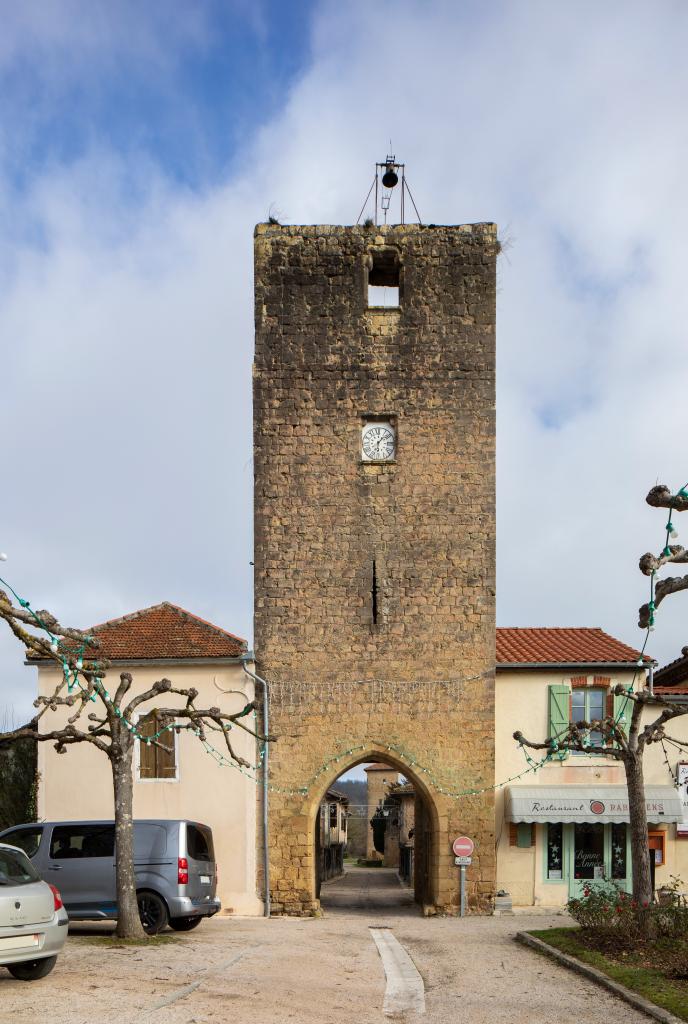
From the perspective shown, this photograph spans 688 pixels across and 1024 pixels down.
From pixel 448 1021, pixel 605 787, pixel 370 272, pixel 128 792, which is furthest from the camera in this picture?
pixel 370 272

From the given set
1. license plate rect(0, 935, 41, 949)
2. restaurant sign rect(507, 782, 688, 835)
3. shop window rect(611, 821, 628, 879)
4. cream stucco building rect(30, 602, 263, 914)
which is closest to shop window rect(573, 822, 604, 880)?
shop window rect(611, 821, 628, 879)

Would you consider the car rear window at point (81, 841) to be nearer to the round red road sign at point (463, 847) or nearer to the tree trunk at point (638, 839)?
the tree trunk at point (638, 839)

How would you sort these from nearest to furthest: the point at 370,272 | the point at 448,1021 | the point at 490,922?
the point at 448,1021 → the point at 490,922 → the point at 370,272

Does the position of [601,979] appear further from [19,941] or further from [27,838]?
[27,838]

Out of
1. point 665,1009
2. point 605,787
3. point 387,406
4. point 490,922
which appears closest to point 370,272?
point 387,406

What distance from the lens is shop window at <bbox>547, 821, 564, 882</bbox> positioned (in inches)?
882

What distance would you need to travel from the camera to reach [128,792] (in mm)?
14992

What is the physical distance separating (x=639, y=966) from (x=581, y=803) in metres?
10.2

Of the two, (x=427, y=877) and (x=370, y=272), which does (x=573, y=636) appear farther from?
(x=370, y=272)

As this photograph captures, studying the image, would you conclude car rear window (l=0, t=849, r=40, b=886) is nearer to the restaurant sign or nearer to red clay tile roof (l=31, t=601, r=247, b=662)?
red clay tile roof (l=31, t=601, r=247, b=662)

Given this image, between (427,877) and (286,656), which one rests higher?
(286,656)

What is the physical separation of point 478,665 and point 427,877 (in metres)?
4.64

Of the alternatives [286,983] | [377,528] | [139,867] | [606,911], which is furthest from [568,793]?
[286,983]

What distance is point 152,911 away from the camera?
15.6 m
